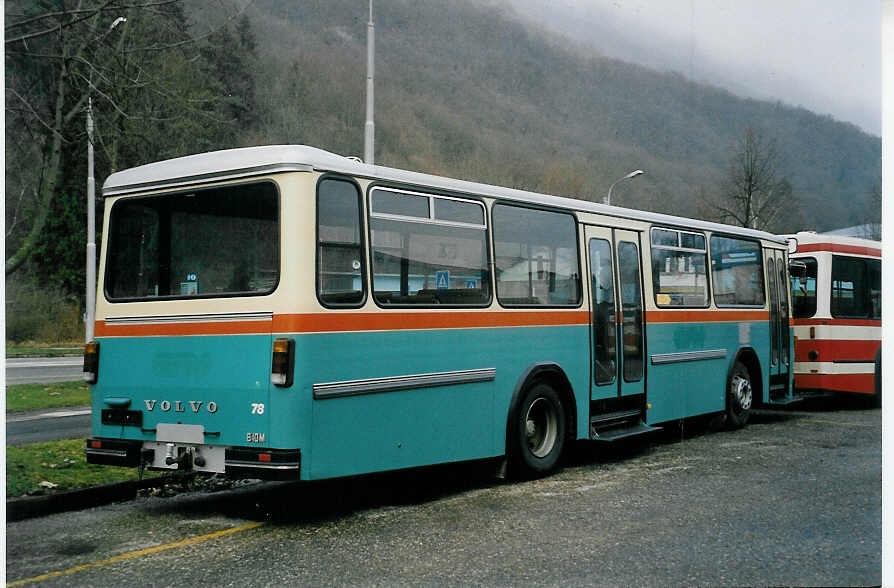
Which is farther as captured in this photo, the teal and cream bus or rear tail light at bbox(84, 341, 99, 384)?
rear tail light at bbox(84, 341, 99, 384)

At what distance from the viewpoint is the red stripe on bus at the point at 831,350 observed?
12.1 m

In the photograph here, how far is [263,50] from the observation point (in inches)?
461

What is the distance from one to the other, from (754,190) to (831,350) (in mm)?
2726

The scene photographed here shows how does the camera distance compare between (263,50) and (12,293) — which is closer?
(12,293)

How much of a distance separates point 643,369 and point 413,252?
3933 mm

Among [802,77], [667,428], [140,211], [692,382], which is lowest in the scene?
[667,428]

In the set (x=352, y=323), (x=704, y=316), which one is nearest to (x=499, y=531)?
(x=352, y=323)

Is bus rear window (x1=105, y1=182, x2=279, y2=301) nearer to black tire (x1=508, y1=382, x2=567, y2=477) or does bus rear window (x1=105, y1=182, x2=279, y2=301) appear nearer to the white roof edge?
black tire (x1=508, y1=382, x2=567, y2=477)

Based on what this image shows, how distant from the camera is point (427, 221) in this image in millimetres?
7539

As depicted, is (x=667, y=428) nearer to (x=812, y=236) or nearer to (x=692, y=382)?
(x=692, y=382)

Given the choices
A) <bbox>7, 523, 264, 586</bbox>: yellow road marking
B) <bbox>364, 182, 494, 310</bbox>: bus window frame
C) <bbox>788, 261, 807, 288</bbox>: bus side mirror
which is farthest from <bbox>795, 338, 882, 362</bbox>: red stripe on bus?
<bbox>7, 523, 264, 586</bbox>: yellow road marking

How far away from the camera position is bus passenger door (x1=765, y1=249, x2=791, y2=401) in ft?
42.3

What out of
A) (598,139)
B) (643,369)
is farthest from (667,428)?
(598,139)

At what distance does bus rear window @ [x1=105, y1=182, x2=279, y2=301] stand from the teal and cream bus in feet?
0.05
